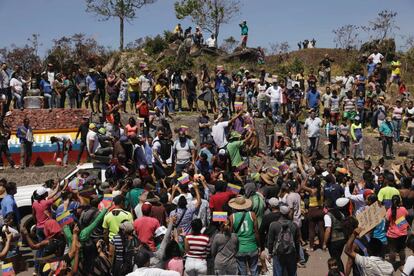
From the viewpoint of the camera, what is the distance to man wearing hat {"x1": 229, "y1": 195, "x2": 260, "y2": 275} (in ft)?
29.0

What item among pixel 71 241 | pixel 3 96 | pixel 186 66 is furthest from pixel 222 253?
pixel 186 66

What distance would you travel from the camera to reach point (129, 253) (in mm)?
8367

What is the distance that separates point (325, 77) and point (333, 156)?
1304cm

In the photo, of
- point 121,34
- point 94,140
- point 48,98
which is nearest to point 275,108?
point 94,140

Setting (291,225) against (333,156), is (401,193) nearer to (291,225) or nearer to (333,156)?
(291,225)

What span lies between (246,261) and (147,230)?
177 cm

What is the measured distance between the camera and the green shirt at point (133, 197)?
10.3 metres

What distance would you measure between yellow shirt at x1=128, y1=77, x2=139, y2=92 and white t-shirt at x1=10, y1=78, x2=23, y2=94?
419 cm

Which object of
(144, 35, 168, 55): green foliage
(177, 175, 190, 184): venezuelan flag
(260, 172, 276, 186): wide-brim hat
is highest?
(144, 35, 168, 55): green foliage

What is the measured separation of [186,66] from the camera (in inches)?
1364

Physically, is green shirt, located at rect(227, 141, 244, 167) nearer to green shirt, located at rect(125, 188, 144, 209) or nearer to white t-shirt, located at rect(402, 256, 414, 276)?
green shirt, located at rect(125, 188, 144, 209)

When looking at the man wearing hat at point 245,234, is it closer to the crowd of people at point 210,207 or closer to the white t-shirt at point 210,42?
the crowd of people at point 210,207

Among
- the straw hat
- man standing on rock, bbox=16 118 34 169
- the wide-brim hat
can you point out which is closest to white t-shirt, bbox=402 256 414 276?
the straw hat

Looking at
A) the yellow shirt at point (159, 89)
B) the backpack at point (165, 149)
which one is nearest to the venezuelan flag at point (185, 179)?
the backpack at point (165, 149)
